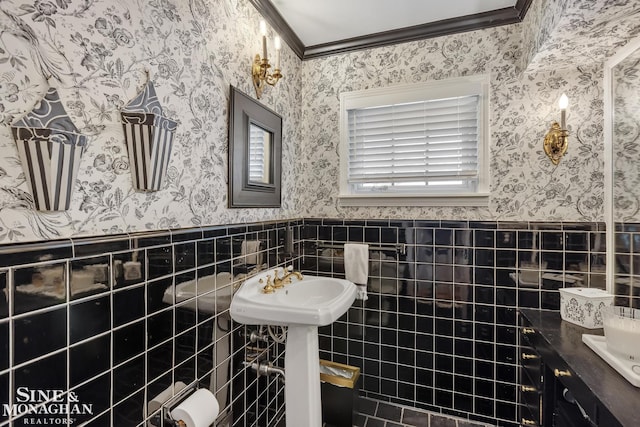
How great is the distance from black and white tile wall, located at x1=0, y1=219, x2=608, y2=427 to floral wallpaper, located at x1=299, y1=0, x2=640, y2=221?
0.14 metres

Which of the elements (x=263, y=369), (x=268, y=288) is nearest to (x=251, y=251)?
(x=268, y=288)

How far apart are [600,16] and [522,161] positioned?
2.52 ft

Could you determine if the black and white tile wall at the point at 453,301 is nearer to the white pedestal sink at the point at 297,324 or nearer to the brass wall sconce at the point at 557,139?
the brass wall sconce at the point at 557,139

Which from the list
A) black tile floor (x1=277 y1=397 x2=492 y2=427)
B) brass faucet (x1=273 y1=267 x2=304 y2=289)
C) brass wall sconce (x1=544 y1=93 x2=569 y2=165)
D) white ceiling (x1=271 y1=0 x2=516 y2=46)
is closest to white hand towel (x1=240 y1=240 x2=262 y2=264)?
brass faucet (x1=273 y1=267 x2=304 y2=289)

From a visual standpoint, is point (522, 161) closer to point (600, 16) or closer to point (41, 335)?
point (600, 16)

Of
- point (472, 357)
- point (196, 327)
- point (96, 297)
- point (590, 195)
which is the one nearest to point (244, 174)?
point (196, 327)

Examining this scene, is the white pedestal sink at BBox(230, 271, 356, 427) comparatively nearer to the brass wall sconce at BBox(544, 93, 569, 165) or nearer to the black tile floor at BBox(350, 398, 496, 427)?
the black tile floor at BBox(350, 398, 496, 427)

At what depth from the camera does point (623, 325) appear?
1128mm

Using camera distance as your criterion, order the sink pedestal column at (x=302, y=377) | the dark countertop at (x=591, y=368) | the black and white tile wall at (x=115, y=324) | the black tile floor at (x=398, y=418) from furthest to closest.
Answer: the black tile floor at (x=398, y=418)
the sink pedestal column at (x=302, y=377)
the dark countertop at (x=591, y=368)
the black and white tile wall at (x=115, y=324)

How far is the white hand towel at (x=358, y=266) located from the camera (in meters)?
2.05

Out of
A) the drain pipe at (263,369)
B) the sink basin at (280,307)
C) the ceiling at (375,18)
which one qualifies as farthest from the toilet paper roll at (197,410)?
the ceiling at (375,18)

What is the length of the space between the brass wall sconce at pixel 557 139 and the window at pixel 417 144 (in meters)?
0.33

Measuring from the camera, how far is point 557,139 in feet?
5.61

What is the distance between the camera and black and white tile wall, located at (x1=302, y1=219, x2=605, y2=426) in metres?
1.77
